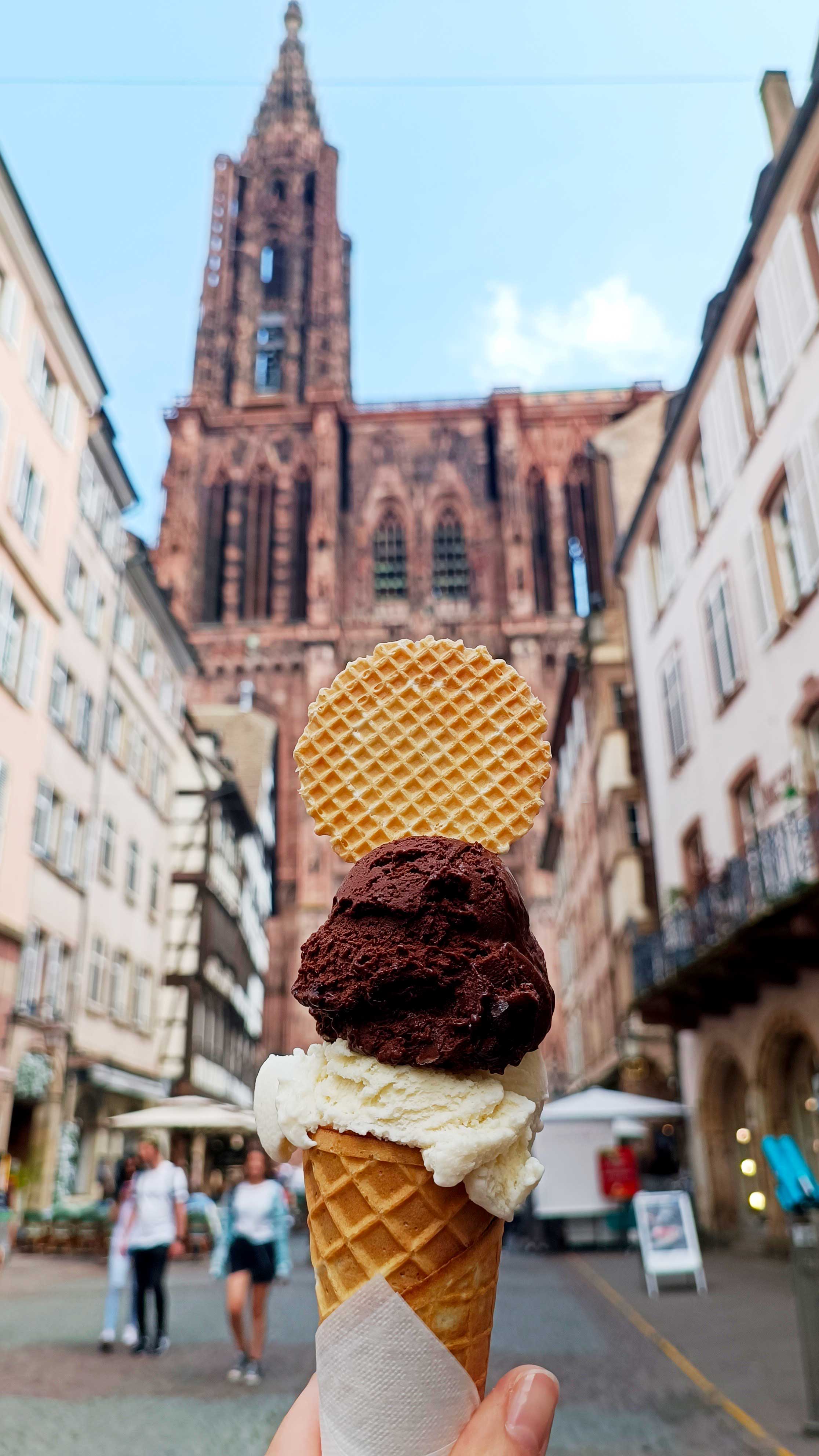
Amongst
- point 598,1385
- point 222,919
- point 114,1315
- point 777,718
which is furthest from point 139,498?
point 598,1385

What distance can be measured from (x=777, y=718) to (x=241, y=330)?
5998 cm

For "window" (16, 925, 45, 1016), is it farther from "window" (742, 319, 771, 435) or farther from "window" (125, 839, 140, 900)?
"window" (742, 319, 771, 435)

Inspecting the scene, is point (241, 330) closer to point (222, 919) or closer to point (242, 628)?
point (242, 628)

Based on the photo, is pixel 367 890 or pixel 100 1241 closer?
pixel 367 890

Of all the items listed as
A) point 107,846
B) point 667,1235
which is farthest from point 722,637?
point 107,846

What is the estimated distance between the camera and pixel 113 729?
2759 cm

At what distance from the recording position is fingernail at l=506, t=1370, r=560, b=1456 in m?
2.10

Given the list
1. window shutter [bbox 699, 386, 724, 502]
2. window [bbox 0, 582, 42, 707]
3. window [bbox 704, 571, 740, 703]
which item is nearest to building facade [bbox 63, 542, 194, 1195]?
window [bbox 0, 582, 42, 707]

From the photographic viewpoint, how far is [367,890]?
244 cm

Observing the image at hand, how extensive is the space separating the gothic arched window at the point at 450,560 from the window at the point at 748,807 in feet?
138

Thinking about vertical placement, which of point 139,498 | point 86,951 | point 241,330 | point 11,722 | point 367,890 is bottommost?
point 367,890

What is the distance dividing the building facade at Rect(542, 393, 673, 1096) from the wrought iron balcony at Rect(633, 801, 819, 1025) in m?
1.29

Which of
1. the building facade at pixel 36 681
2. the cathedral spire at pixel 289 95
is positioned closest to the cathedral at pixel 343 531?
the cathedral spire at pixel 289 95

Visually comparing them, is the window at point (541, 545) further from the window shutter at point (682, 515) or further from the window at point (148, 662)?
the window shutter at point (682, 515)
